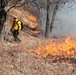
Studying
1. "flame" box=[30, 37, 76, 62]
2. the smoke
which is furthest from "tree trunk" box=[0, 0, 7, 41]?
the smoke

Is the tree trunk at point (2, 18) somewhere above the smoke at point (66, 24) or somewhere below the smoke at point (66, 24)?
above

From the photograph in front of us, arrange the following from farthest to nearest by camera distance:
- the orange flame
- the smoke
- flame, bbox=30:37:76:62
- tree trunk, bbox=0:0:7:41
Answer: the smoke
tree trunk, bbox=0:0:7:41
the orange flame
flame, bbox=30:37:76:62

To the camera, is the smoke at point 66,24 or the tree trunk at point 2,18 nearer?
the tree trunk at point 2,18

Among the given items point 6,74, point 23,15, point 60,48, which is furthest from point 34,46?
point 23,15

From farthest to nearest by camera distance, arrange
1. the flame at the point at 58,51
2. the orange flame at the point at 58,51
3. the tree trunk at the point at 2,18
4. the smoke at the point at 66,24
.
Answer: the smoke at the point at 66,24 → the tree trunk at the point at 2,18 → the orange flame at the point at 58,51 → the flame at the point at 58,51

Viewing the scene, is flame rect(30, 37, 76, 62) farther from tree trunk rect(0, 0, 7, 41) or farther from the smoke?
the smoke

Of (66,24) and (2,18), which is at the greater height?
(2,18)

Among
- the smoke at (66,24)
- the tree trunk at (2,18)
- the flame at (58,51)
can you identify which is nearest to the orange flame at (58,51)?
the flame at (58,51)

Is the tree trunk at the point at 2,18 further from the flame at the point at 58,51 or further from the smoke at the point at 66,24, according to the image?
the smoke at the point at 66,24

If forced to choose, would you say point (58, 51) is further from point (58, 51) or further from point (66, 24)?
point (66, 24)

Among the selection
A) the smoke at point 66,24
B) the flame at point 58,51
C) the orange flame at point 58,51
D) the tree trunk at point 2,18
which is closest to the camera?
the flame at point 58,51

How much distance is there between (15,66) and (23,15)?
17417 millimetres

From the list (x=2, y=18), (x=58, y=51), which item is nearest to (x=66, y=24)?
(x=2, y=18)

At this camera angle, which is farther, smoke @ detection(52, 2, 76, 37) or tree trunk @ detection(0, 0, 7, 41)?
smoke @ detection(52, 2, 76, 37)
